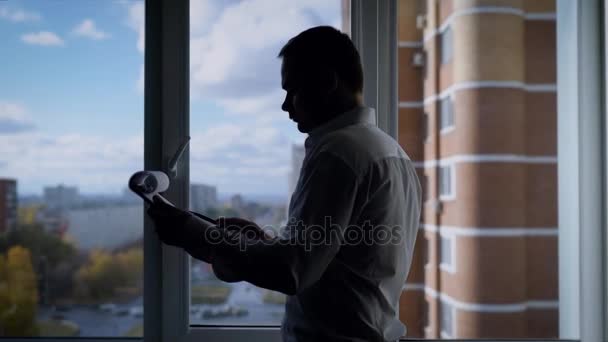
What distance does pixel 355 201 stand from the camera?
31.1 inches

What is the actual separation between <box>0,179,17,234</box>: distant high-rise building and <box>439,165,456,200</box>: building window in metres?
1.34

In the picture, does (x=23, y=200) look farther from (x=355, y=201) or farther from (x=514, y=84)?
(x=514, y=84)

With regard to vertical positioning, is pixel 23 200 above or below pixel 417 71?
below

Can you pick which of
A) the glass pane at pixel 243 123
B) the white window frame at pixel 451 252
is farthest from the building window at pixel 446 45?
the white window frame at pixel 451 252

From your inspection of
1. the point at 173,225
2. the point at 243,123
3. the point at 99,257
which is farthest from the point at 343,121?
the point at 99,257

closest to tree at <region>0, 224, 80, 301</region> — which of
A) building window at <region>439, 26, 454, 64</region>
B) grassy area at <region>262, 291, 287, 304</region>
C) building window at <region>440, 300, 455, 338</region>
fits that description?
grassy area at <region>262, 291, 287, 304</region>

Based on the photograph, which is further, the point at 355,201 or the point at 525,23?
the point at 525,23

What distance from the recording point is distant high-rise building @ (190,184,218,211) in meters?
1.36

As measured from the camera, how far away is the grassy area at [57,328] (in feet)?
4.63

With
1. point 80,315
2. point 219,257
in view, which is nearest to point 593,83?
point 219,257

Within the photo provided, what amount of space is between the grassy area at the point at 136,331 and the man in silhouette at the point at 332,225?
2.08 feet

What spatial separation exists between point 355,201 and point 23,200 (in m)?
1.16

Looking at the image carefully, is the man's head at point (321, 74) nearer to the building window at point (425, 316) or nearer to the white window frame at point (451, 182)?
the white window frame at point (451, 182)

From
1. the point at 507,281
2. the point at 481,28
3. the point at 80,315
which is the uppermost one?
the point at 481,28
